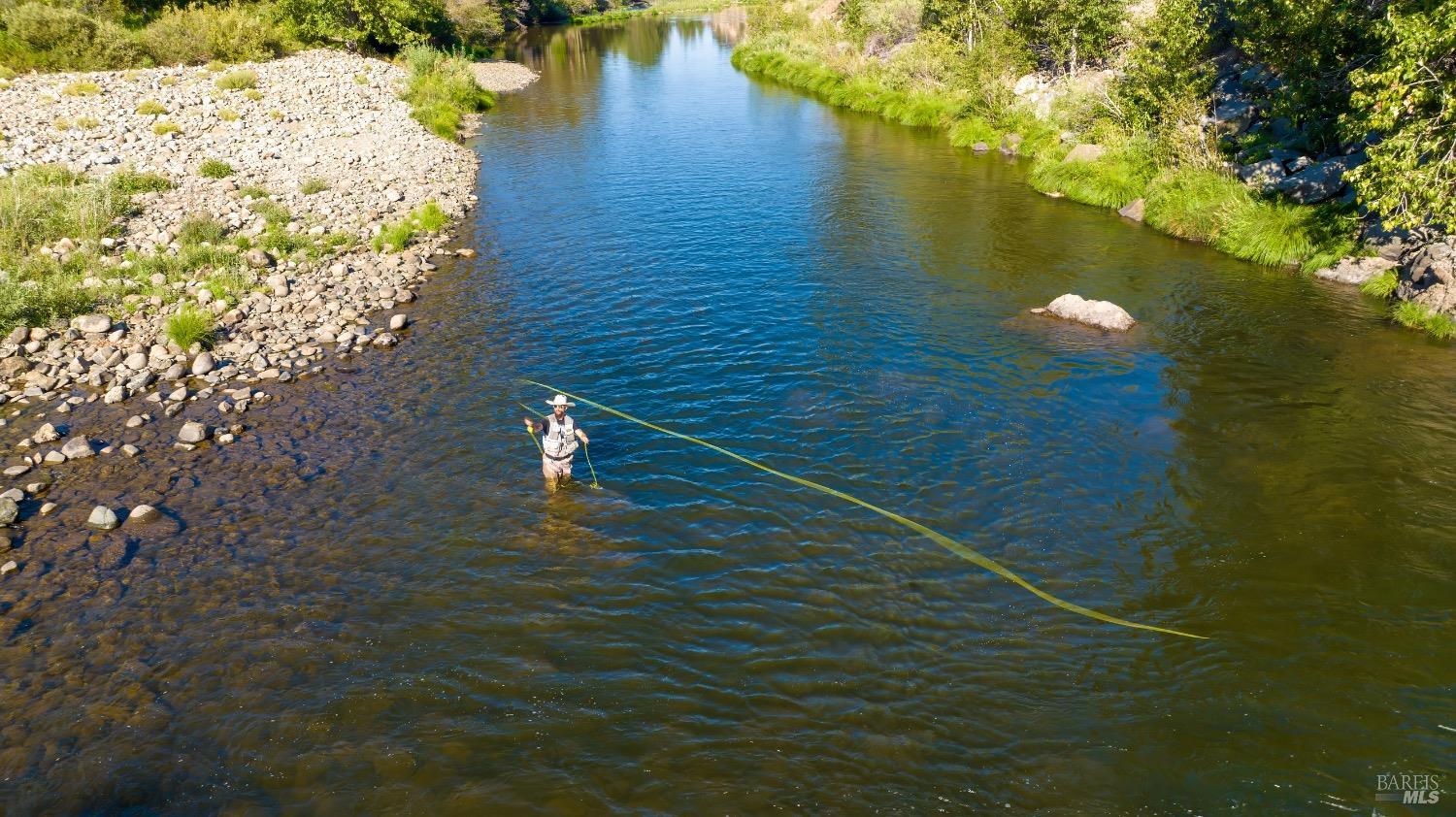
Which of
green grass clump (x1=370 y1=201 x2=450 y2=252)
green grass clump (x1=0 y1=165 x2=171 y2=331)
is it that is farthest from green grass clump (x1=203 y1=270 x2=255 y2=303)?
green grass clump (x1=370 y1=201 x2=450 y2=252)

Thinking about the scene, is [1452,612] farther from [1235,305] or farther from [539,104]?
[539,104]

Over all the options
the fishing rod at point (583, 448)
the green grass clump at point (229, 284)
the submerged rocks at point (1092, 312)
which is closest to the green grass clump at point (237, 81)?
the green grass clump at point (229, 284)

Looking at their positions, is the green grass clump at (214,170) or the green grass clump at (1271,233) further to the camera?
the green grass clump at (214,170)

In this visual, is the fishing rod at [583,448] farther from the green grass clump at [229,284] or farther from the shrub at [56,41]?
the shrub at [56,41]

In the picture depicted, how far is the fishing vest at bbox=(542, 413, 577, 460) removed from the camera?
1870cm

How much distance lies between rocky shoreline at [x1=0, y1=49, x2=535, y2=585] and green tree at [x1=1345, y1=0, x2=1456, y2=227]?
29.9 m

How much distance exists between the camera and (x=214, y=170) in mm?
38094

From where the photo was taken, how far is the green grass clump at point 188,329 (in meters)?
25.0

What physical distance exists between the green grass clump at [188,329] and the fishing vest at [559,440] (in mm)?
13733

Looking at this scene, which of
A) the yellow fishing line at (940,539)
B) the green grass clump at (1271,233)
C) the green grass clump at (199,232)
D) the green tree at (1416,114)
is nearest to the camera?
the yellow fishing line at (940,539)

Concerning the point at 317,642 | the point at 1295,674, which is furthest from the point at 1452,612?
the point at 317,642

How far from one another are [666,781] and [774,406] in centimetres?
1227

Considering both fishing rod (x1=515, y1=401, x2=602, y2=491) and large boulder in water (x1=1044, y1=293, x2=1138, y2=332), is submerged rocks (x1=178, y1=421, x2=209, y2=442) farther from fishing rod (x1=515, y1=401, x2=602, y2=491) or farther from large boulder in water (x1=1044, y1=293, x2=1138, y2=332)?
large boulder in water (x1=1044, y1=293, x2=1138, y2=332)

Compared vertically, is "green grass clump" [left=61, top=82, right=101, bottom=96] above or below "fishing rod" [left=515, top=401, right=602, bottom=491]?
above
